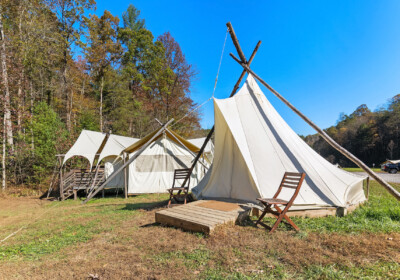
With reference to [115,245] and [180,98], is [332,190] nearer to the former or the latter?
[115,245]

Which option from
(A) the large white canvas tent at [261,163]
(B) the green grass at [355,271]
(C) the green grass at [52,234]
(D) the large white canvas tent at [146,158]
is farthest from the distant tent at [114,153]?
(B) the green grass at [355,271]

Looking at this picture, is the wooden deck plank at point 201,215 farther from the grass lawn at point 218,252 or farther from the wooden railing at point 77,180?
the wooden railing at point 77,180

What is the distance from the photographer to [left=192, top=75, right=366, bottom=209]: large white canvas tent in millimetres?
4512

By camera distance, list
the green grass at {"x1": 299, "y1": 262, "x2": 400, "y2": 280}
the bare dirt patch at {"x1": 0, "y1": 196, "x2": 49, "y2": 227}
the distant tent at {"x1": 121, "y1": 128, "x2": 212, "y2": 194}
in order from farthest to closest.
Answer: the distant tent at {"x1": 121, "y1": 128, "x2": 212, "y2": 194} < the bare dirt patch at {"x1": 0, "y1": 196, "x2": 49, "y2": 227} < the green grass at {"x1": 299, "y1": 262, "x2": 400, "y2": 280}

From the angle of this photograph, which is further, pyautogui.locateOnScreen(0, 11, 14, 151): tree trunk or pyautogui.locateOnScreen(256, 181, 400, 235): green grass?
pyautogui.locateOnScreen(0, 11, 14, 151): tree trunk

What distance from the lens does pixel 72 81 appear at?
15.7m

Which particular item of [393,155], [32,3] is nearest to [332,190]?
[32,3]

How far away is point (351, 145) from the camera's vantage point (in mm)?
43312

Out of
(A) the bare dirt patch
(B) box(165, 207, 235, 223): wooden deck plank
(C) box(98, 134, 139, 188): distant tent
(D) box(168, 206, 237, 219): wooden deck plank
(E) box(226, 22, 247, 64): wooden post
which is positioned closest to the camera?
(B) box(165, 207, 235, 223): wooden deck plank

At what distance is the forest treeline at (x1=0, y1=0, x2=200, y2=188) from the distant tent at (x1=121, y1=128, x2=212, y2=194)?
17.0ft

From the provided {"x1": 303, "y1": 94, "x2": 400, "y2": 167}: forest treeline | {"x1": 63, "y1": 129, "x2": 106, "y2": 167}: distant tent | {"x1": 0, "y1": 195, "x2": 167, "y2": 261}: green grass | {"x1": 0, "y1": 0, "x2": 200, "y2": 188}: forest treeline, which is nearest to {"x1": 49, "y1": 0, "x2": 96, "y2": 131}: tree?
{"x1": 0, "y1": 0, "x2": 200, "y2": 188}: forest treeline

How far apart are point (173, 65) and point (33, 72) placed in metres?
11.3

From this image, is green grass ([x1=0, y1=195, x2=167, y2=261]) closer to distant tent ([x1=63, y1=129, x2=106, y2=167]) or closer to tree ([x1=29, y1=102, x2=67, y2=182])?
distant tent ([x1=63, y1=129, x2=106, y2=167])

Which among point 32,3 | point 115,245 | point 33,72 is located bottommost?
point 115,245
